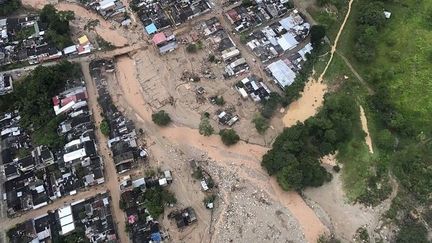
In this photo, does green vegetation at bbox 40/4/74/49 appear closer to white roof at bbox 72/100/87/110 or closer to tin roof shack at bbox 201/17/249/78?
white roof at bbox 72/100/87/110

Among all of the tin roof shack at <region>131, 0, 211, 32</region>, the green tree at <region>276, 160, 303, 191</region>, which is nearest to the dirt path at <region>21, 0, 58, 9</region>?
the tin roof shack at <region>131, 0, 211, 32</region>

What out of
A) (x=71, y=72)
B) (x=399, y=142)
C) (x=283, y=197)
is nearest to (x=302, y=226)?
(x=283, y=197)

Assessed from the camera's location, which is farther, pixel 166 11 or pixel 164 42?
pixel 166 11

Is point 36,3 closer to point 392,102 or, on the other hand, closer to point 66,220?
point 66,220

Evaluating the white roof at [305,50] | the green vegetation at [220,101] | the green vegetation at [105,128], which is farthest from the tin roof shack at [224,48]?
the green vegetation at [105,128]

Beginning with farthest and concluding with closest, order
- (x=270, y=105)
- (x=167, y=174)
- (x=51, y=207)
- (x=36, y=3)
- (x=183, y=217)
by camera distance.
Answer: (x=36, y=3) → (x=270, y=105) → (x=167, y=174) → (x=51, y=207) → (x=183, y=217)

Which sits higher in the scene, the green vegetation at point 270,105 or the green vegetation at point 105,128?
the green vegetation at point 105,128

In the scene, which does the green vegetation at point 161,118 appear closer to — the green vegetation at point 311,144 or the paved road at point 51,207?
the paved road at point 51,207

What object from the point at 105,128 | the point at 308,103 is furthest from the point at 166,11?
the point at 308,103
